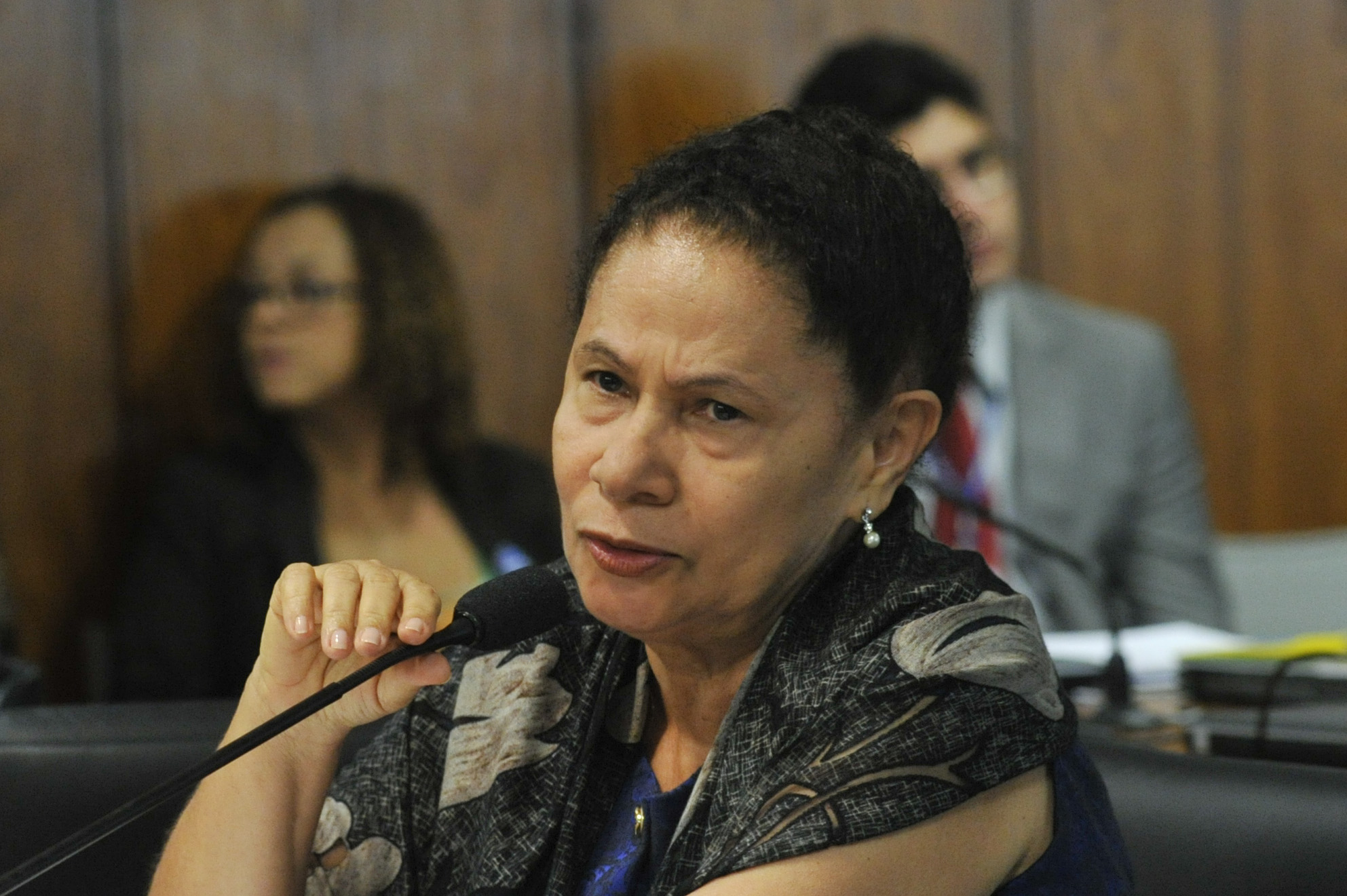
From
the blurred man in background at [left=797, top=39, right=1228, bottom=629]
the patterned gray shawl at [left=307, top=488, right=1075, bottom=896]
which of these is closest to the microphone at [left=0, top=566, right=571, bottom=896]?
the patterned gray shawl at [left=307, top=488, right=1075, bottom=896]

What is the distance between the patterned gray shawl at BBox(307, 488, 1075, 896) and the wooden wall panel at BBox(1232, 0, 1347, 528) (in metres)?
2.63

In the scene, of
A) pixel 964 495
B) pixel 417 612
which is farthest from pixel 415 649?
pixel 964 495

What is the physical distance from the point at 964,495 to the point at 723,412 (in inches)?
66.1

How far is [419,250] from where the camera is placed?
3053 mm

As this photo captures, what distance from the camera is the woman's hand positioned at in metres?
1.17

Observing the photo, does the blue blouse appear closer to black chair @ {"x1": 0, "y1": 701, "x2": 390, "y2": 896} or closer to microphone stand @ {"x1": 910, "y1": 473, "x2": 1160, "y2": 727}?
black chair @ {"x1": 0, "y1": 701, "x2": 390, "y2": 896}

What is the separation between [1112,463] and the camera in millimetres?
2953

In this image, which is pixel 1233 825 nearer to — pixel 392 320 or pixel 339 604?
pixel 339 604

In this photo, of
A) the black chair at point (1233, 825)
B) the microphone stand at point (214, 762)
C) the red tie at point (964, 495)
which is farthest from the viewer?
the red tie at point (964, 495)

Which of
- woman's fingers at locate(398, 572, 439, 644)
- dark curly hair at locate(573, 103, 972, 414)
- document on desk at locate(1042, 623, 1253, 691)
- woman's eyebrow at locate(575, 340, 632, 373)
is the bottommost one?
document on desk at locate(1042, 623, 1253, 691)

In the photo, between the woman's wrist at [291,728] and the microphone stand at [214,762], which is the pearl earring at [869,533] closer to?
the microphone stand at [214,762]

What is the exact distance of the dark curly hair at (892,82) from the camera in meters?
2.86

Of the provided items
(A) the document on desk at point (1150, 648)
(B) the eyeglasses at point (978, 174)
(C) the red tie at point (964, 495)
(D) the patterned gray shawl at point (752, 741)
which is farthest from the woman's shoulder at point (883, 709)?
(B) the eyeglasses at point (978, 174)

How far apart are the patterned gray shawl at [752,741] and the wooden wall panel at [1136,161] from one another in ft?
7.94
